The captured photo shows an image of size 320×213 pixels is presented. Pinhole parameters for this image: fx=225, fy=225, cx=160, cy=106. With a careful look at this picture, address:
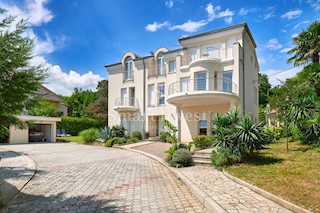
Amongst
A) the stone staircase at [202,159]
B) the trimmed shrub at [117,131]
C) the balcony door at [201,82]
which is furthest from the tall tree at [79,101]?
the stone staircase at [202,159]

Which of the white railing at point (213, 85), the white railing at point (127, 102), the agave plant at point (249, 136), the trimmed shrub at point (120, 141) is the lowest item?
the trimmed shrub at point (120, 141)

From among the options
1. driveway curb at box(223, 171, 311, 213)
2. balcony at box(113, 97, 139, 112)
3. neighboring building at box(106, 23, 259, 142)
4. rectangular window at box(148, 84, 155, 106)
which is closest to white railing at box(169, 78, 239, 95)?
neighboring building at box(106, 23, 259, 142)

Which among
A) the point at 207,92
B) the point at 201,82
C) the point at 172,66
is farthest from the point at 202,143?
the point at 172,66

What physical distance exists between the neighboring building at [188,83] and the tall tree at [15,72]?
13.0 m

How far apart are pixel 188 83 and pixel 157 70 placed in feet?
21.5

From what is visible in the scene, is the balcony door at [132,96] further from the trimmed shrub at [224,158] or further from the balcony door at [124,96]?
the trimmed shrub at [224,158]

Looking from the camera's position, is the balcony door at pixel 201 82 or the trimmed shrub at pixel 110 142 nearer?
the balcony door at pixel 201 82

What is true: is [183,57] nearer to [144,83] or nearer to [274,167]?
[144,83]

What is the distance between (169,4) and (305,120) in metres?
9.02

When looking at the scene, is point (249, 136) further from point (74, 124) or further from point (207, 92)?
point (74, 124)

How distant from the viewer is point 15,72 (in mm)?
4656

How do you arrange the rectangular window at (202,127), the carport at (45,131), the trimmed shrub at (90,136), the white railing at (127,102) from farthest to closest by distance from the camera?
1. the white railing at (127,102)
2. the carport at (45,131)
3. the trimmed shrub at (90,136)
4. the rectangular window at (202,127)

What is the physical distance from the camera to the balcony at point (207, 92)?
16625 mm

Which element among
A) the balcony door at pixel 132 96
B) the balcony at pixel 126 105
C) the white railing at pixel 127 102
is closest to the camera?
the balcony at pixel 126 105
